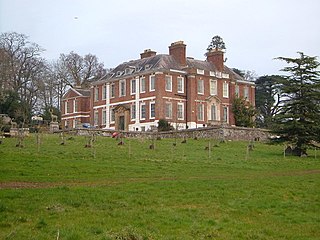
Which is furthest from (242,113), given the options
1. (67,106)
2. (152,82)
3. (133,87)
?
(67,106)

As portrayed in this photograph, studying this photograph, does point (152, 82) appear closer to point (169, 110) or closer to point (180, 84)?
point (180, 84)

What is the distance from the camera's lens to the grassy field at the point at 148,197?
43.1ft

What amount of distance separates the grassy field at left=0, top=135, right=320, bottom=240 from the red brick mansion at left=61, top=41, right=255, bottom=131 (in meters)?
30.4

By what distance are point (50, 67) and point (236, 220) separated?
221ft

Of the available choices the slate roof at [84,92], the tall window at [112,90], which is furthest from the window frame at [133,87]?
the slate roof at [84,92]

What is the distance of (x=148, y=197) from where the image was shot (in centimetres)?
1766

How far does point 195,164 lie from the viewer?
95.9ft

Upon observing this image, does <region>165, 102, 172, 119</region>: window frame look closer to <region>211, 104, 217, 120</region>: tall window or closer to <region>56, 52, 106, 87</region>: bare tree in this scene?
<region>211, 104, 217, 120</region>: tall window

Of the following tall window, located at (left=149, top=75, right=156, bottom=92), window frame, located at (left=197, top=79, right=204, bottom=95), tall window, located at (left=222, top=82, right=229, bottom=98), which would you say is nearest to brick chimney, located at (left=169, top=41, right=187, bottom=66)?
window frame, located at (left=197, top=79, right=204, bottom=95)

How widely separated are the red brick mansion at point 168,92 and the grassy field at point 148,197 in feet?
99.9

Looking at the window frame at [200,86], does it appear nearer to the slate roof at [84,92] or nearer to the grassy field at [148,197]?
the slate roof at [84,92]

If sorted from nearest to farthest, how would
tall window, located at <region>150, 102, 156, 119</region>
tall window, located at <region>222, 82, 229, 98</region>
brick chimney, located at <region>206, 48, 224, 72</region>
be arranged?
tall window, located at <region>150, 102, 156, 119</region>, tall window, located at <region>222, 82, 229, 98</region>, brick chimney, located at <region>206, 48, 224, 72</region>

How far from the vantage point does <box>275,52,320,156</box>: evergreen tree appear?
39.8 metres

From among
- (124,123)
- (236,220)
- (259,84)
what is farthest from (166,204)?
(259,84)
